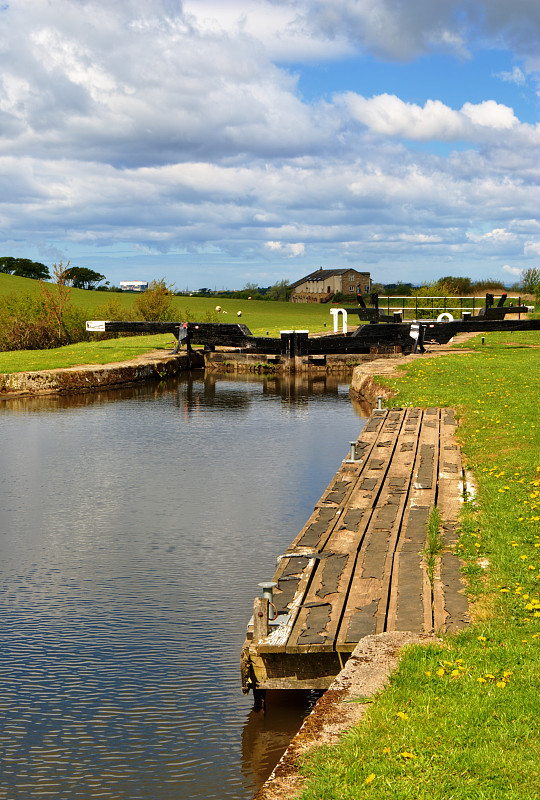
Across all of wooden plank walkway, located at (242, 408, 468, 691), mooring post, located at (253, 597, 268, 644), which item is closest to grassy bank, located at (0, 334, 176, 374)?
wooden plank walkway, located at (242, 408, 468, 691)

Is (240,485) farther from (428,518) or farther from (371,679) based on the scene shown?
(371,679)

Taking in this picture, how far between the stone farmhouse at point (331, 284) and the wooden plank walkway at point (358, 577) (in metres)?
111

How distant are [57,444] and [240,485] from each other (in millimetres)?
5624

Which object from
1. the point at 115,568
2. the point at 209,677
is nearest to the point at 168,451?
the point at 115,568

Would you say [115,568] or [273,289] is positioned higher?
[273,289]

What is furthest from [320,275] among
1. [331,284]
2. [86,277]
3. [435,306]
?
[435,306]

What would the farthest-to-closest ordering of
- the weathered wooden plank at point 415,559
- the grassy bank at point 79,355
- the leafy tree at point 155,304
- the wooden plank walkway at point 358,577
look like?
the leafy tree at point 155,304
the grassy bank at point 79,355
the weathered wooden plank at point 415,559
the wooden plank walkway at point 358,577

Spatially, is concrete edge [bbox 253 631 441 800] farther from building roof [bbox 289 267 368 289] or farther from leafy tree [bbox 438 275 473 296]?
building roof [bbox 289 267 368 289]

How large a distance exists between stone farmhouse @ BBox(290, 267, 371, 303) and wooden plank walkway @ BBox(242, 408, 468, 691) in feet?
364

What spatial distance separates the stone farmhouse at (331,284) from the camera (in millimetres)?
122438

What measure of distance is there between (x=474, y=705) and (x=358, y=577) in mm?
2412

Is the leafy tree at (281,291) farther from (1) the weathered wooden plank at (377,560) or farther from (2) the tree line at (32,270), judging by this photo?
(1) the weathered wooden plank at (377,560)

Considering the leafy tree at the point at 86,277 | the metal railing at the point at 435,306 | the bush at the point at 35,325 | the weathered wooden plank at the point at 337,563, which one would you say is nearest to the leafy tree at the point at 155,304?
the bush at the point at 35,325

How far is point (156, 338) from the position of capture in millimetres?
43000
